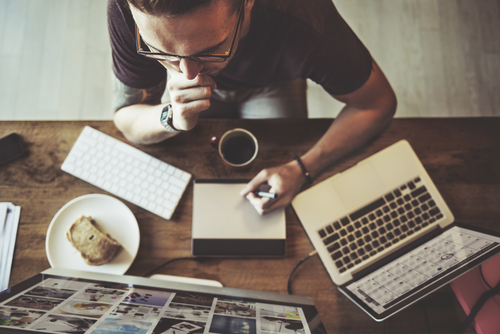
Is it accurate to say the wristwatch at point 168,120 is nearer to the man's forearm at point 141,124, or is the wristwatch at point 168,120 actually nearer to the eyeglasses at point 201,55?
the man's forearm at point 141,124

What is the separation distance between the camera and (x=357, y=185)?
94 cm

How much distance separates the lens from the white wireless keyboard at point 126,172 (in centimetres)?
92

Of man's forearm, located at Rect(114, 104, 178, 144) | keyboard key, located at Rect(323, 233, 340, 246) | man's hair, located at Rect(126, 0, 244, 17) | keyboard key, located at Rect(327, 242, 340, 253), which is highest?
man's hair, located at Rect(126, 0, 244, 17)

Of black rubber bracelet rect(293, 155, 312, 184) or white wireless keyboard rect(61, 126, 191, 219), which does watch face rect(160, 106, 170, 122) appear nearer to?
white wireless keyboard rect(61, 126, 191, 219)

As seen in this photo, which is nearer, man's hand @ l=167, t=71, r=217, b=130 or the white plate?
man's hand @ l=167, t=71, r=217, b=130

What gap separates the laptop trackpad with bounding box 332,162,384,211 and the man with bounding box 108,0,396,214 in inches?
2.8

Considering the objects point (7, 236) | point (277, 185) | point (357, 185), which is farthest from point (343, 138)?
point (7, 236)

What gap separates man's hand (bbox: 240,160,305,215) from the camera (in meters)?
0.88

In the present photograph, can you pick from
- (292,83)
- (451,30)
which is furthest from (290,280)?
(451,30)

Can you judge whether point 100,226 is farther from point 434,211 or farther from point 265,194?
point 434,211

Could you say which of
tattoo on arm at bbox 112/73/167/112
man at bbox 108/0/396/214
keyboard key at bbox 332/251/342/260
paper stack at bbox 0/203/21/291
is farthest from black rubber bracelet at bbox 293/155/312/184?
paper stack at bbox 0/203/21/291

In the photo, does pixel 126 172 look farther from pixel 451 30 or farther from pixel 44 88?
pixel 451 30

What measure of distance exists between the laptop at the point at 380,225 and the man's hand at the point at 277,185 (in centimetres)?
4

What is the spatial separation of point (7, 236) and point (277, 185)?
864 millimetres
